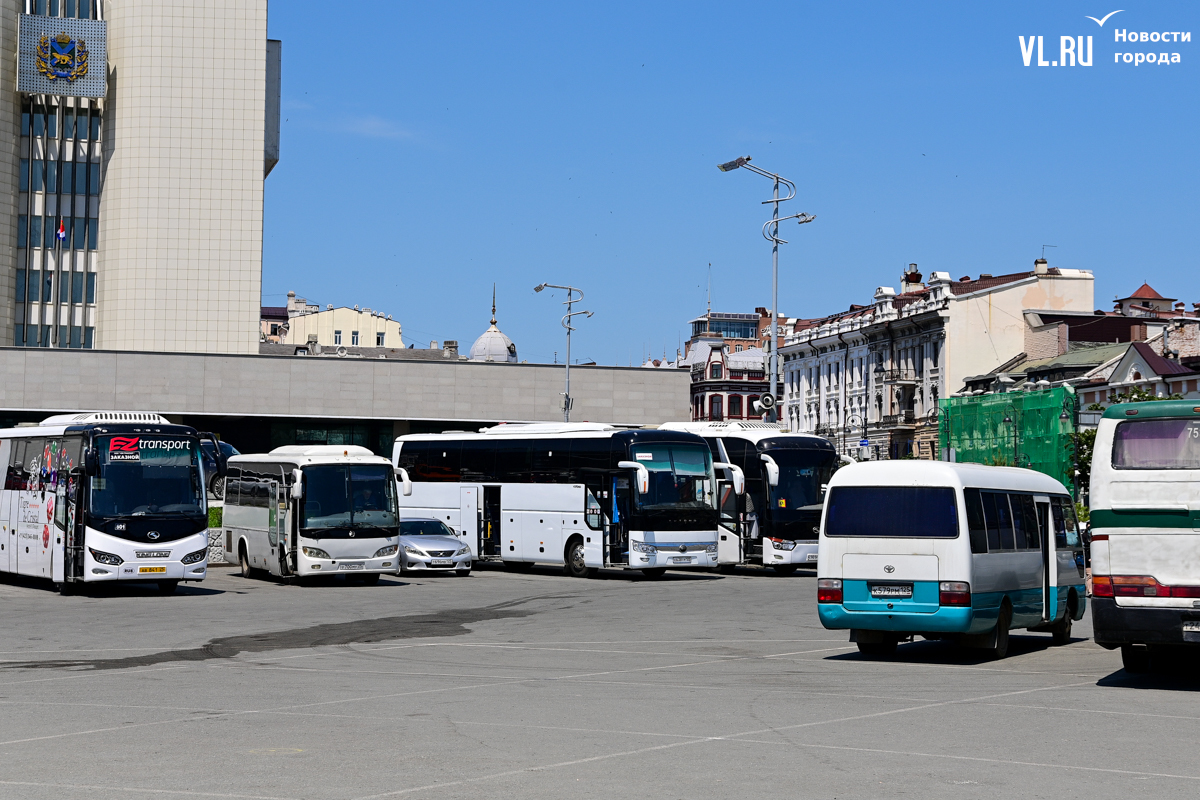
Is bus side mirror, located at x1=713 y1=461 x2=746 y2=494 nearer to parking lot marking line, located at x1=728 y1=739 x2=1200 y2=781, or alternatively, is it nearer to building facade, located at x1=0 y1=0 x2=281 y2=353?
parking lot marking line, located at x1=728 y1=739 x2=1200 y2=781

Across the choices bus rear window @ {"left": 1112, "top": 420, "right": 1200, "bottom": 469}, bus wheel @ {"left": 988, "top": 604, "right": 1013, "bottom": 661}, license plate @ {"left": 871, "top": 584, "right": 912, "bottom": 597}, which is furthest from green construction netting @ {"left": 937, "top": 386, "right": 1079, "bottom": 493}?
bus rear window @ {"left": 1112, "top": 420, "right": 1200, "bottom": 469}

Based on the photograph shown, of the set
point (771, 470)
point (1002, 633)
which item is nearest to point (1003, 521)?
point (1002, 633)

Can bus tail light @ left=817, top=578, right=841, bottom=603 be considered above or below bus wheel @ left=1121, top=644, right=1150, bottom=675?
above

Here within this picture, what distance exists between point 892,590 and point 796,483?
756 inches

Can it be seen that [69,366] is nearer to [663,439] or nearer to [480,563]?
[480,563]

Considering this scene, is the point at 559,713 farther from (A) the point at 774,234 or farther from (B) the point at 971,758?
(A) the point at 774,234

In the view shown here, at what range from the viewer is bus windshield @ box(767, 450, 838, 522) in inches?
1411

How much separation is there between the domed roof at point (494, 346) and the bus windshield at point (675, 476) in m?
89.1

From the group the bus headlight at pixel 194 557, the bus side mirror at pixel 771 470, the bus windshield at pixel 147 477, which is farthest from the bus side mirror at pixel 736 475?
the bus windshield at pixel 147 477

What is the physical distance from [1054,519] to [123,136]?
199 feet

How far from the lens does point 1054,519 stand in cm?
1927

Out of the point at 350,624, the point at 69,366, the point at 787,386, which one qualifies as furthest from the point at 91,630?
the point at 787,386

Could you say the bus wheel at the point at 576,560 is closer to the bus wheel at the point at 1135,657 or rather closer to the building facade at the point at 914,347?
the bus wheel at the point at 1135,657

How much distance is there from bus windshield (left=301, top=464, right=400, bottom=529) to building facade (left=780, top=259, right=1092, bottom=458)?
65.6m
